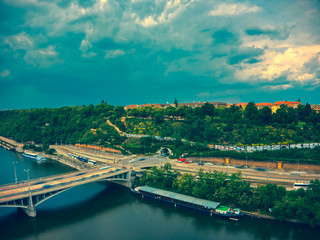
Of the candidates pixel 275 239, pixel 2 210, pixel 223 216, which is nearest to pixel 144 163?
pixel 223 216

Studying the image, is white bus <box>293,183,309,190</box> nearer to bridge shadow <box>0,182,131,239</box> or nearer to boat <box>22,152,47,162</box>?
bridge shadow <box>0,182,131,239</box>

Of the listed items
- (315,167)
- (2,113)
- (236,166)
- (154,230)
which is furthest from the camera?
(2,113)

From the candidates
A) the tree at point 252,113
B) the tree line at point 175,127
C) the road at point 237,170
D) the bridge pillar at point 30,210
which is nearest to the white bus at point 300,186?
the road at point 237,170

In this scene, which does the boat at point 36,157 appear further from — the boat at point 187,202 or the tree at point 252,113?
the tree at point 252,113

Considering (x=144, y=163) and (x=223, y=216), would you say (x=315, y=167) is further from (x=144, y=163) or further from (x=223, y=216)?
(x=144, y=163)

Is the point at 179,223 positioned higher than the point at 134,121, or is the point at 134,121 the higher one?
the point at 134,121

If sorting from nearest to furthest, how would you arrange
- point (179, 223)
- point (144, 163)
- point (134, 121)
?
point (179, 223), point (144, 163), point (134, 121)

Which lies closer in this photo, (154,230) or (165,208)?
(154,230)
